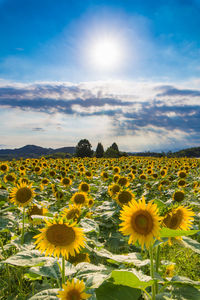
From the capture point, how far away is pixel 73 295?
4.67ft

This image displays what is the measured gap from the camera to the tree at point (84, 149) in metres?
44.2

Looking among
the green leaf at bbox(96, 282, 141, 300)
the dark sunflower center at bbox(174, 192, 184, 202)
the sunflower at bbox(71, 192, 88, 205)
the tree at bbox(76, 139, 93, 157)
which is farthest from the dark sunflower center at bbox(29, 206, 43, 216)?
the tree at bbox(76, 139, 93, 157)

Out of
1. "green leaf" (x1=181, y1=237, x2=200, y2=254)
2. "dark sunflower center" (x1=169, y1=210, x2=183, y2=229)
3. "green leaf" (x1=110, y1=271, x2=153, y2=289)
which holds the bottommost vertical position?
"green leaf" (x1=181, y1=237, x2=200, y2=254)

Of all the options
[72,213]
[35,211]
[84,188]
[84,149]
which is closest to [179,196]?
[84,188]

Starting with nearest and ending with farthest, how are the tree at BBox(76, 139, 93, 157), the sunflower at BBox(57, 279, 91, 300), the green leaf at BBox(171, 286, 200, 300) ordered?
the sunflower at BBox(57, 279, 91, 300) → the green leaf at BBox(171, 286, 200, 300) → the tree at BBox(76, 139, 93, 157)

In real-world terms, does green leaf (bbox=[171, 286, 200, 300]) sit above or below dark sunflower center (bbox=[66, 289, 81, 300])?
below

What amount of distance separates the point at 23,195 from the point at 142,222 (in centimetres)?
205

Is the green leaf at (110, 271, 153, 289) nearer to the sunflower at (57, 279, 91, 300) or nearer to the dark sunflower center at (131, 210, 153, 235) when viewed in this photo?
the sunflower at (57, 279, 91, 300)

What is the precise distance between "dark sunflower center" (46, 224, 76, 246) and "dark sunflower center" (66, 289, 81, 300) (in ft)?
1.30

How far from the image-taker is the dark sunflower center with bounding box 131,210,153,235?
5.44 feet

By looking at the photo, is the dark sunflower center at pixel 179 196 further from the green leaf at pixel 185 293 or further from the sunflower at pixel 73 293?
the sunflower at pixel 73 293

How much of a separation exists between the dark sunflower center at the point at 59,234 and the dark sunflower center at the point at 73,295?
0.40 m

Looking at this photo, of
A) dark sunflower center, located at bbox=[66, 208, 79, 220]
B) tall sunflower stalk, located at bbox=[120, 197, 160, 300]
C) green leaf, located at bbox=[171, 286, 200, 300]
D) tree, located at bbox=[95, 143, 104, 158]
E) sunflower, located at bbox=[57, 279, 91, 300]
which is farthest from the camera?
tree, located at bbox=[95, 143, 104, 158]

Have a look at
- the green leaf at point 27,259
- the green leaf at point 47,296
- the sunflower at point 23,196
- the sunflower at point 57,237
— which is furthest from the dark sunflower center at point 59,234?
the sunflower at point 23,196
